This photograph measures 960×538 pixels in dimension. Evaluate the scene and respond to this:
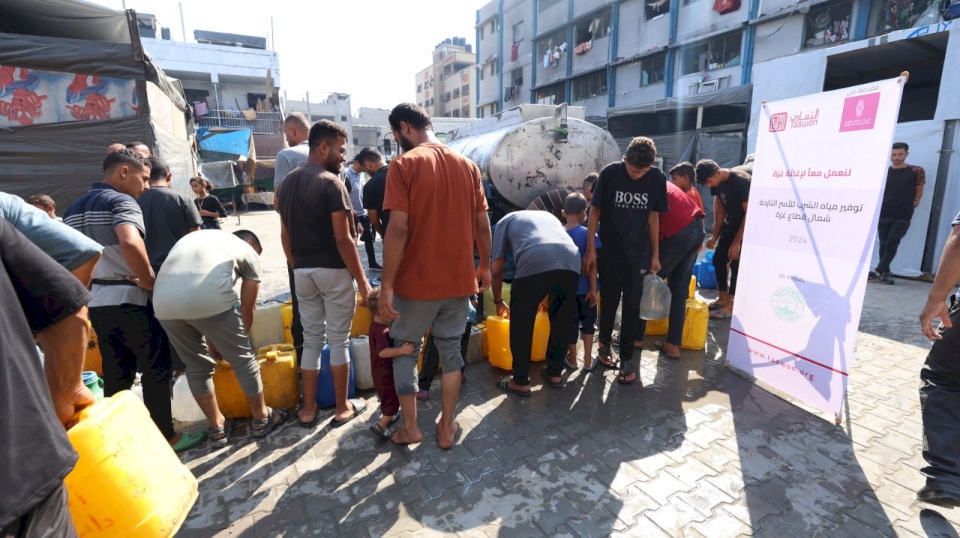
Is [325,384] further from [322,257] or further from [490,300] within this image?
[490,300]

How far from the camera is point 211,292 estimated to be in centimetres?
265

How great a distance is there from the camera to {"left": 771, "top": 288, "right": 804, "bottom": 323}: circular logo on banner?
329cm

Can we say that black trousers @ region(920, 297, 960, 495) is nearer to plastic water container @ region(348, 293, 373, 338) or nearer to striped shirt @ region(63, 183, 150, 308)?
plastic water container @ region(348, 293, 373, 338)

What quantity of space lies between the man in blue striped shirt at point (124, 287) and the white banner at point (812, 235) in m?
4.26

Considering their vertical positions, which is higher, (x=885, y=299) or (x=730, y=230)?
(x=730, y=230)

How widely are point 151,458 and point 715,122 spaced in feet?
48.0

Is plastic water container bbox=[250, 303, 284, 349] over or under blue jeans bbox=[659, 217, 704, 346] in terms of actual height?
under

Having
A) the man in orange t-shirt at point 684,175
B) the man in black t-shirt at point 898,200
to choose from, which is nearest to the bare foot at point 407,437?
the man in orange t-shirt at point 684,175

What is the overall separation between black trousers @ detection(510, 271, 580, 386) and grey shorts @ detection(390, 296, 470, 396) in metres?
0.62

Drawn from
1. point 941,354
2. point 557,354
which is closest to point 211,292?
point 557,354

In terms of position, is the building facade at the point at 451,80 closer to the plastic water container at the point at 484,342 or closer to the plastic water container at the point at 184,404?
the plastic water container at the point at 484,342

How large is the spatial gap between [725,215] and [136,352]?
5.66 meters

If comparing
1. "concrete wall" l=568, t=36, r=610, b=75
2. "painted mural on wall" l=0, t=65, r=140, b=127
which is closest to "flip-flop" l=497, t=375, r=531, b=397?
"painted mural on wall" l=0, t=65, r=140, b=127

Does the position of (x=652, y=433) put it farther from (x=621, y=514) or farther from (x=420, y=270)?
(x=420, y=270)
